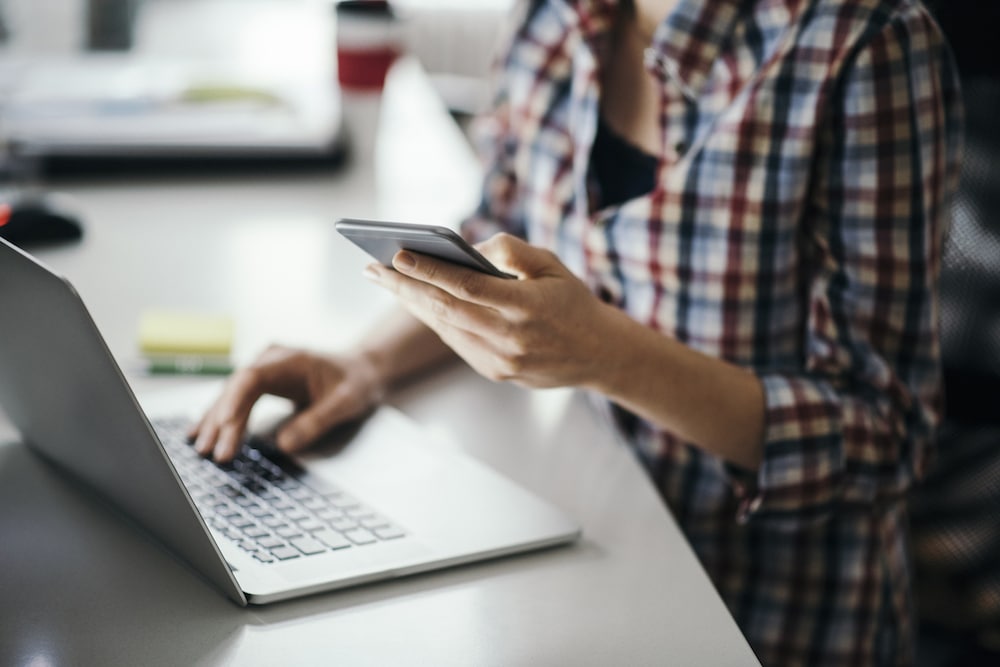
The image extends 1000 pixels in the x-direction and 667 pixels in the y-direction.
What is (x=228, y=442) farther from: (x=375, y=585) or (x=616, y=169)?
(x=616, y=169)

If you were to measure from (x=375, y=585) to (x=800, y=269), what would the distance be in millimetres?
443

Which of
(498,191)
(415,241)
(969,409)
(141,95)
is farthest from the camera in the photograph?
(141,95)

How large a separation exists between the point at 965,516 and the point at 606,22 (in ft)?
1.66

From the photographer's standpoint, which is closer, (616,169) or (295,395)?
(295,395)

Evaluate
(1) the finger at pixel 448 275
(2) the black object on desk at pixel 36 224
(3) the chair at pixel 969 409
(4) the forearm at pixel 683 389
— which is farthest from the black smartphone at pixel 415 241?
(2) the black object on desk at pixel 36 224

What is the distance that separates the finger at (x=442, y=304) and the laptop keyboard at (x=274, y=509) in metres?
0.12

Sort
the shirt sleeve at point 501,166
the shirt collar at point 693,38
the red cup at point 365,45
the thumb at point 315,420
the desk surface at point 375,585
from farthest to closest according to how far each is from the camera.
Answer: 1. the red cup at point 365,45
2. the shirt sleeve at point 501,166
3. the shirt collar at point 693,38
4. the thumb at point 315,420
5. the desk surface at point 375,585

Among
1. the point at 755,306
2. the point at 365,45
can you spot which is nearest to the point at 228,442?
the point at 755,306

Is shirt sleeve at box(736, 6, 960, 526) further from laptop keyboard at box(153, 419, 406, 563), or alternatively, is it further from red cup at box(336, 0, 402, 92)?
red cup at box(336, 0, 402, 92)

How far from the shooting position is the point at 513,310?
0.61 m

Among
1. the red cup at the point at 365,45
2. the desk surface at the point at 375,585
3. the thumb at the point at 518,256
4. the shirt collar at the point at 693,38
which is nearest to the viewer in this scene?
the desk surface at the point at 375,585

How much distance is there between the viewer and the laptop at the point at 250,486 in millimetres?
528

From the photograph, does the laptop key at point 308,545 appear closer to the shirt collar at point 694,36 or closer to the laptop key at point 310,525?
the laptop key at point 310,525

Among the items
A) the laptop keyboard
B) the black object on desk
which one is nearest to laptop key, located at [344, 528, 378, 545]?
the laptop keyboard
